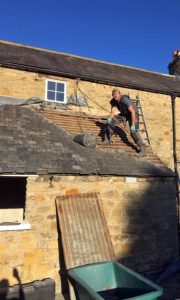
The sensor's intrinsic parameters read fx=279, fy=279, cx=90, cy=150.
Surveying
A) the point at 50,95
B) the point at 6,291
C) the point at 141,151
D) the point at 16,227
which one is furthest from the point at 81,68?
the point at 6,291

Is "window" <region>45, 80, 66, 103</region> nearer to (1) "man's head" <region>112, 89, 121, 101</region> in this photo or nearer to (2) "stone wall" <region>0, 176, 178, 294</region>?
(1) "man's head" <region>112, 89, 121, 101</region>

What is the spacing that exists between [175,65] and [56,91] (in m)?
9.50

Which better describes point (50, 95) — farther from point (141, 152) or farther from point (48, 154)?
point (48, 154)

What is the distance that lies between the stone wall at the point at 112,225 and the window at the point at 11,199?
2461mm

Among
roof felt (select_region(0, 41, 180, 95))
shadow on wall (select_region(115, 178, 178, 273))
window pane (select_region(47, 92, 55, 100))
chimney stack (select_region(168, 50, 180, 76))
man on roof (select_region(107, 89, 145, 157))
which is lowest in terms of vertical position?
shadow on wall (select_region(115, 178, 178, 273))

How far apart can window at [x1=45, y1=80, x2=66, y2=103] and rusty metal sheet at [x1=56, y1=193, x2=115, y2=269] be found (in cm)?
584

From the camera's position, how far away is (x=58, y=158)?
7469mm

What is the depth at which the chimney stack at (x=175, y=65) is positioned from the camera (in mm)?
17453

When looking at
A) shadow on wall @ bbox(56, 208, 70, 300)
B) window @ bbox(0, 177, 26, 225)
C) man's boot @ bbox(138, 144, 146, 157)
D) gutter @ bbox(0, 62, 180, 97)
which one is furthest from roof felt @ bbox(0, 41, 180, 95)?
shadow on wall @ bbox(56, 208, 70, 300)

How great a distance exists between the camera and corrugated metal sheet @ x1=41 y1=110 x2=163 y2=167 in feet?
30.9

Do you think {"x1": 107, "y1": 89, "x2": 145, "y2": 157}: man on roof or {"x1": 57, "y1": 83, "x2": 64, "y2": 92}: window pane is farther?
{"x1": 57, "y1": 83, "x2": 64, "y2": 92}: window pane

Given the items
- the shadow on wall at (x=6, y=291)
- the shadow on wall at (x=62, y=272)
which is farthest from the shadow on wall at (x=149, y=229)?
the shadow on wall at (x=6, y=291)

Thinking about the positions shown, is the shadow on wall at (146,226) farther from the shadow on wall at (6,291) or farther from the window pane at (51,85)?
the window pane at (51,85)

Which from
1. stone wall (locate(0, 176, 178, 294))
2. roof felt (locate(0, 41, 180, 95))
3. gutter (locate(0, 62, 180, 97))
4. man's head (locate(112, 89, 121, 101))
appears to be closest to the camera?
stone wall (locate(0, 176, 178, 294))
